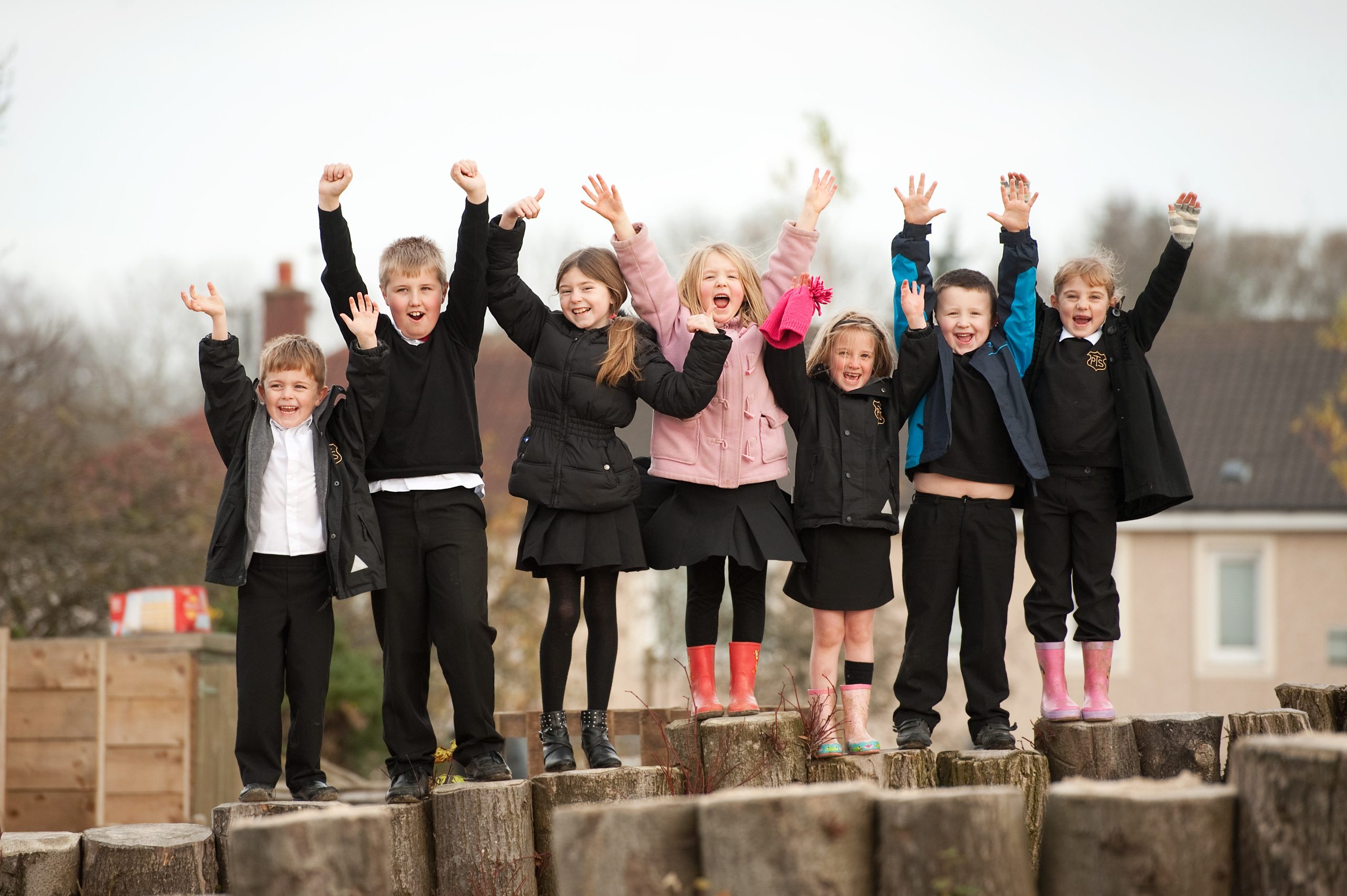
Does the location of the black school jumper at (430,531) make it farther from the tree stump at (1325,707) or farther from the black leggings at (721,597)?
the tree stump at (1325,707)

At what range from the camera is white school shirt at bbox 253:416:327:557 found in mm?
5258

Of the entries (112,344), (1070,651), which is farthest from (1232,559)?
(112,344)

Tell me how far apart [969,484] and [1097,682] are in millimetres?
1038

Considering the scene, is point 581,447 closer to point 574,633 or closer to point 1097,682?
point 574,633

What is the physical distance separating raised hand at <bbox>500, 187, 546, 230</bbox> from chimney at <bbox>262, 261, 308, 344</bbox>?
1754 cm

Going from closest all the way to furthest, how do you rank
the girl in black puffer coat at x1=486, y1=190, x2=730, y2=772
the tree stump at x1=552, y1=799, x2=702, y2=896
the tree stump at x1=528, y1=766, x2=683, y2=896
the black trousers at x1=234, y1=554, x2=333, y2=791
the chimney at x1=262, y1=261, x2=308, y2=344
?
1. the tree stump at x1=552, y1=799, x2=702, y2=896
2. the tree stump at x1=528, y1=766, x2=683, y2=896
3. the black trousers at x1=234, y1=554, x2=333, y2=791
4. the girl in black puffer coat at x1=486, y1=190, x2=730, y2=772
5. the chimney at x1=262, y1=261, x2=308, y2=344

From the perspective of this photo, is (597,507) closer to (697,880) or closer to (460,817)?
(460,817)

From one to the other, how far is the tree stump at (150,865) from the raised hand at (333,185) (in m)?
2.43

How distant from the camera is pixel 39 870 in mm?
5008

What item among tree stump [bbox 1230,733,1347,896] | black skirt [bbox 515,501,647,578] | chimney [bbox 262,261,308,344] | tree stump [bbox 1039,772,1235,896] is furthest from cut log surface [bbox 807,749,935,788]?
chimney [bbox 262,261,308,344]

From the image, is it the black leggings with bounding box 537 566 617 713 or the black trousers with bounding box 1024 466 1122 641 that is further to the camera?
the black trousers with bounding box 1024 466 1122 641

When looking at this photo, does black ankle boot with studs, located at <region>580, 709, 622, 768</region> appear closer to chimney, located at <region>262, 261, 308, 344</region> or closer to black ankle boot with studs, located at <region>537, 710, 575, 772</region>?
black ankle boot with studs, located at <region>537, 710, 575, 772</region>

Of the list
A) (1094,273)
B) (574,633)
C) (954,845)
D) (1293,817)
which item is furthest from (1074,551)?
(954,845)

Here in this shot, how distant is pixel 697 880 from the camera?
366 cm
